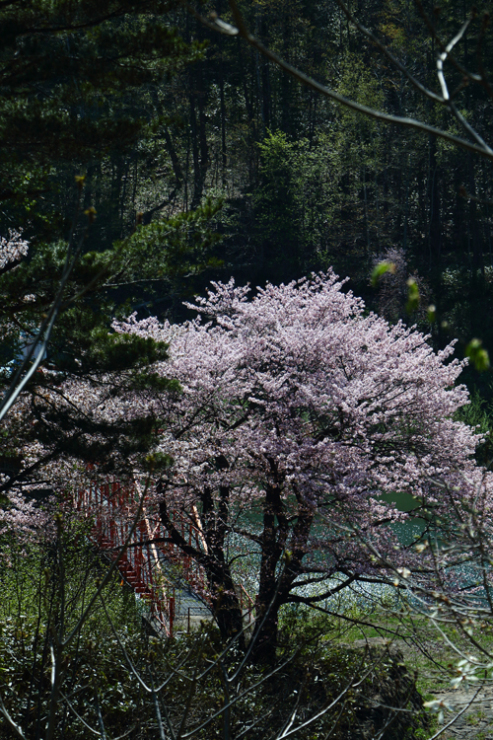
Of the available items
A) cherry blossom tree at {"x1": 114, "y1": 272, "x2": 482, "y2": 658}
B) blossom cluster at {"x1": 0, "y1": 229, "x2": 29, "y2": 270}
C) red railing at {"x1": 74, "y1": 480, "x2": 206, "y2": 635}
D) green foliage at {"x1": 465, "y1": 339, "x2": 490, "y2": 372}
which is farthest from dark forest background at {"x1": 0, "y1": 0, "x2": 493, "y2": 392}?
green foliage at {"x1": 465, "y1": 339, "x2": 490, "y2": 372}

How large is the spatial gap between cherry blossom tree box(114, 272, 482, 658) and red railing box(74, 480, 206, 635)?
0.21 m

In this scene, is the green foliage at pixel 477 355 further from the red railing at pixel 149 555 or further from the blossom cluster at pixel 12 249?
the blossom cluster at pixel 12 249

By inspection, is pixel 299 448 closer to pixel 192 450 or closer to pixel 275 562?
pixel 192 450

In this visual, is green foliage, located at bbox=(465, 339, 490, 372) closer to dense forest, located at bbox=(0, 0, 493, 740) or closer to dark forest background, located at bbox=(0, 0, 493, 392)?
dense forest, located at bbox=(0, 0, 493, 740)

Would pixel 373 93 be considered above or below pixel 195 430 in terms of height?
above

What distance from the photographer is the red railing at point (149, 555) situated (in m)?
7.12

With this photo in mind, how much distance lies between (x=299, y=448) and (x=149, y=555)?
7.51 ft

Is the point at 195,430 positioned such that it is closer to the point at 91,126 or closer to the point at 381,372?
the point at 381,372

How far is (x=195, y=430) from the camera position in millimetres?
7082

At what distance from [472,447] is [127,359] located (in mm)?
3796

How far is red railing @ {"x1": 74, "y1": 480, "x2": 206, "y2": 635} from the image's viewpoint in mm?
7117

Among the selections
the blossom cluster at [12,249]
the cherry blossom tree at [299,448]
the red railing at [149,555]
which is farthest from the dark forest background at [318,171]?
the cherry blossom tree at [299,448]

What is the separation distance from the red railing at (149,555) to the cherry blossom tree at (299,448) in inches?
8.4

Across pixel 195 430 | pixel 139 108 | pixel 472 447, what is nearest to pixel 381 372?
pixel 472 447
